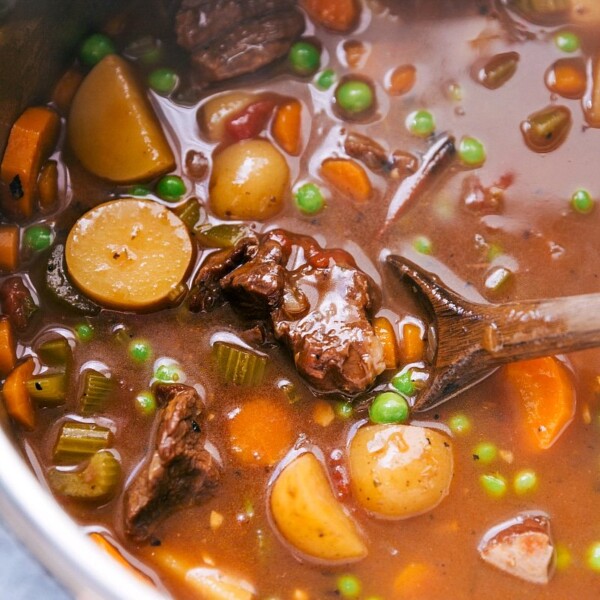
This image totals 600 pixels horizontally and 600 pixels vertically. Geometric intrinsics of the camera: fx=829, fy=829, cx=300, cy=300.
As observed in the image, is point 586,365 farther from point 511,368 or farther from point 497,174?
point 497,174

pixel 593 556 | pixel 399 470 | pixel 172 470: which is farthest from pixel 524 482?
pixel 172 470

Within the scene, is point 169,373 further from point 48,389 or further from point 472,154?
point 472,154

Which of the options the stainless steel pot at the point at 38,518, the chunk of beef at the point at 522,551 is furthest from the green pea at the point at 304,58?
the chunk of beef at the point at 522,551

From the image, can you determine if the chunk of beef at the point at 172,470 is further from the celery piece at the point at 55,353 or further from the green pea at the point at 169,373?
the celery piece at the point at 55,353

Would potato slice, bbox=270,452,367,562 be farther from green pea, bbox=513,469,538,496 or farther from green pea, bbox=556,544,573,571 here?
green pea, bbox=556,544,573,571

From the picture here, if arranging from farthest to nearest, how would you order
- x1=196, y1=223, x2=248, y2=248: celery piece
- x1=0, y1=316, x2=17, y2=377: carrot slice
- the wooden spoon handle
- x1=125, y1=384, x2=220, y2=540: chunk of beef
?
1. x1=196, y1=223, x2=248, y2=248: celery piece
2. x1=0, y1=316, x2=17, y2=377: carrot slice
3. x1=125, y1=384, x2=220, y2=540: chunk of beef
4. the wooden spoon handle

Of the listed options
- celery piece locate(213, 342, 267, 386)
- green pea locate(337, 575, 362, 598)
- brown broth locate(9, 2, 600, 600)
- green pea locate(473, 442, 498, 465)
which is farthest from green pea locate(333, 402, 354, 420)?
green pea locate(337, 575, 362, 598)
